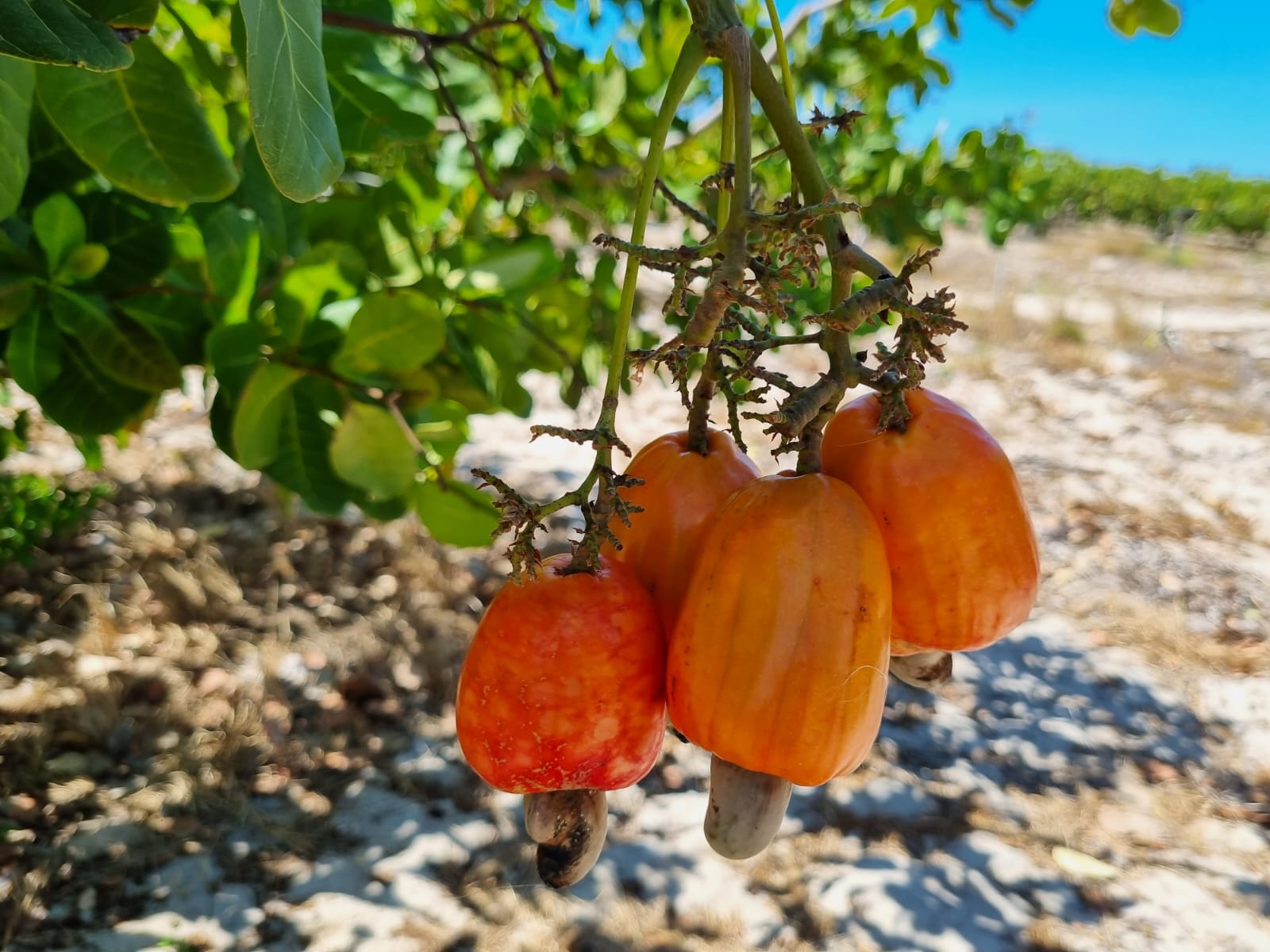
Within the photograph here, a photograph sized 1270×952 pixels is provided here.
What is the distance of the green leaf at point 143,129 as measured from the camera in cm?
88

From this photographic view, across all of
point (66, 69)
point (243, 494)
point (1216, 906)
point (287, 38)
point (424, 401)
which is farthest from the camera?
point (243, 494)

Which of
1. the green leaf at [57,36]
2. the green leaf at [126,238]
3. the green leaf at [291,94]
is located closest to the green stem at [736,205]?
the green leaf at [291,94]

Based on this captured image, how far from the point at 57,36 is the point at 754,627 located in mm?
558

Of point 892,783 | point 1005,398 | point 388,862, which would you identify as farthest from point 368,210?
point 1005,398

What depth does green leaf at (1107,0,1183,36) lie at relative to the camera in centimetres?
112

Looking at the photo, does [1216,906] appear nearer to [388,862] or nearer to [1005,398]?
[388,862]

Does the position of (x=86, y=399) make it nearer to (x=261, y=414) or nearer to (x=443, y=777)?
(x=261, y=414)

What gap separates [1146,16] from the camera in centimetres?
114

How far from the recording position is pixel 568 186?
2.18 metres

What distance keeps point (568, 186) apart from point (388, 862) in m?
1.63

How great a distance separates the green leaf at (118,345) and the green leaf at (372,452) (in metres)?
0.22

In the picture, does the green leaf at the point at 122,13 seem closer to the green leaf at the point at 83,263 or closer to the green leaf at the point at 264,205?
the green leaf at the point at 83,263

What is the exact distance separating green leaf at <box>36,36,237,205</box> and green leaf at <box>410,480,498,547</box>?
55 centimetres

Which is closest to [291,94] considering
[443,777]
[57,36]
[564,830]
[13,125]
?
[57,36]
